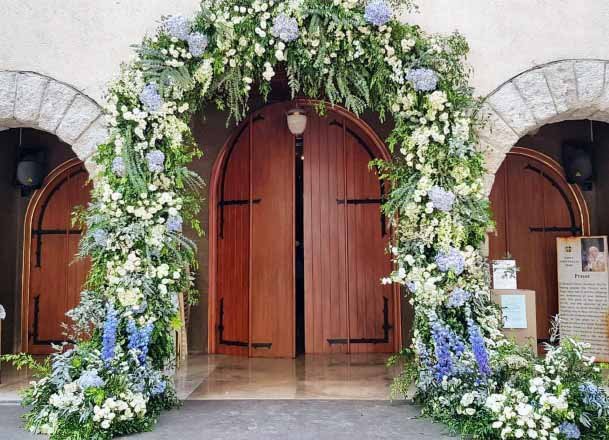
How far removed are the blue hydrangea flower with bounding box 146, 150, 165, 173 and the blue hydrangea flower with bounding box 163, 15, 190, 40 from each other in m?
0.83

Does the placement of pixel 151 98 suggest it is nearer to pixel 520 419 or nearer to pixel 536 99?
pixel 536 99

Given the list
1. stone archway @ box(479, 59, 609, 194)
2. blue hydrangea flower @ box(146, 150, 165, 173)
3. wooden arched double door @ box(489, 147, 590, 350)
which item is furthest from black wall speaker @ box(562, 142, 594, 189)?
blue hydrangea flower @ box(146, 150, 165, 173)

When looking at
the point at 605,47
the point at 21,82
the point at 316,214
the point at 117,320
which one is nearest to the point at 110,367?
the point at 117,320

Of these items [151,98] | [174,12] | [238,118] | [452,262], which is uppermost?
[174,12]

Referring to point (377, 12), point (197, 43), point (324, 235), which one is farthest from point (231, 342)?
point (377, 12)

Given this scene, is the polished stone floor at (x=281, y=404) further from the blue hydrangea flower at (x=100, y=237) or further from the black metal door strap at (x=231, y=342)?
the blue hydrangea flower at (x=100, y=237)

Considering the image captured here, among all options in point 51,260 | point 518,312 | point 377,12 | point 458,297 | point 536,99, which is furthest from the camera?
point 51,260

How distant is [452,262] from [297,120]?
2.66 metres

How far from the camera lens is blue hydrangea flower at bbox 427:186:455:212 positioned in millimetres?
3566

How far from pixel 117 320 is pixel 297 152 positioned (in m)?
3.20

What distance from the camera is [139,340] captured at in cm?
343

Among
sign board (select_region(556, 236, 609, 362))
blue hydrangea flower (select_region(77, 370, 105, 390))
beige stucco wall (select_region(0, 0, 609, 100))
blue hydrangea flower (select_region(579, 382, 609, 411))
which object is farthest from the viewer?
sign board (select_region(556, 236, 609, 362))

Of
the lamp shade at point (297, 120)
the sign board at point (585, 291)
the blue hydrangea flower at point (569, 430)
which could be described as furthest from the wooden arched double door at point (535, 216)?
the blue hydrangea flower at point (569, 430)

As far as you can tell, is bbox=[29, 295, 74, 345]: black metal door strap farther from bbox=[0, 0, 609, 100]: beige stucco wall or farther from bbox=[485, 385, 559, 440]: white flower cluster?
bbox=[485, 385, 559, 440]: white flower cluster
